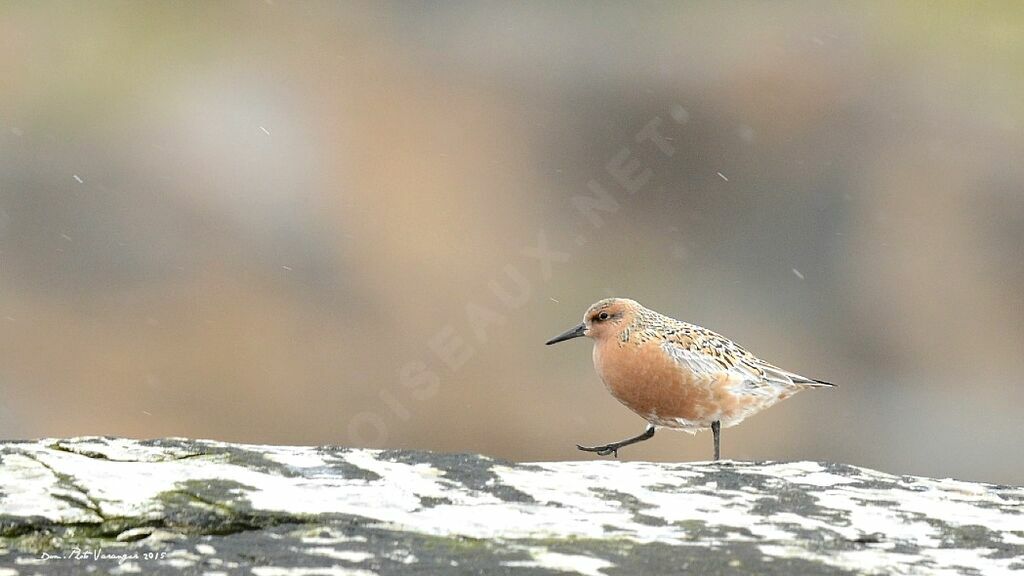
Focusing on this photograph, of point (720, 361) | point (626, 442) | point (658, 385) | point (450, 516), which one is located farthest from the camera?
point (720, 361)

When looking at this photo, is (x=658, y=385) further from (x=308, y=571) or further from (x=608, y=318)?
(x=308, y=571)

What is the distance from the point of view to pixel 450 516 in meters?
4.00

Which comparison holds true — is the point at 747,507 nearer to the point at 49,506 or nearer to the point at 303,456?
the point at 303,456

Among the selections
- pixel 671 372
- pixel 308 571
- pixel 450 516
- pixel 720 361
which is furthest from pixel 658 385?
pixel 308 571

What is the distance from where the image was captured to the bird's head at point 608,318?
23.1 feet

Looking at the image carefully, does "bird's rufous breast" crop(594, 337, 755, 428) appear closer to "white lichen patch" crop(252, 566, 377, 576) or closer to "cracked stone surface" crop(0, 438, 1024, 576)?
"cracked stone surface" crop(0, 438, 1024, 576)

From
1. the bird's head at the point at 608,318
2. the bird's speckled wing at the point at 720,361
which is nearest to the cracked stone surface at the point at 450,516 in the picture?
the bird's speckled wing at the point at 720,361

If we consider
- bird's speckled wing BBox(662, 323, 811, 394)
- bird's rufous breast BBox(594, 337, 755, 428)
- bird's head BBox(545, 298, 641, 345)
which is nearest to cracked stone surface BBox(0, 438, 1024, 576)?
bird's rufous breast BBox(594, 337, 755, 428)

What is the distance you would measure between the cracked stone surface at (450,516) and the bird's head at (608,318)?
7.22ft

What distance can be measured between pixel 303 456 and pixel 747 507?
1618 mm

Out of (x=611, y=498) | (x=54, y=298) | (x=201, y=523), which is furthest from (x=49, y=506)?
(x=54, y=298)

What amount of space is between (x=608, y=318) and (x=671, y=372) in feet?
1.83

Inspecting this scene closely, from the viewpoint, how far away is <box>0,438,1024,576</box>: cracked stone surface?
3.58 meters

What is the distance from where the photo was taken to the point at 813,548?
3.77 m
